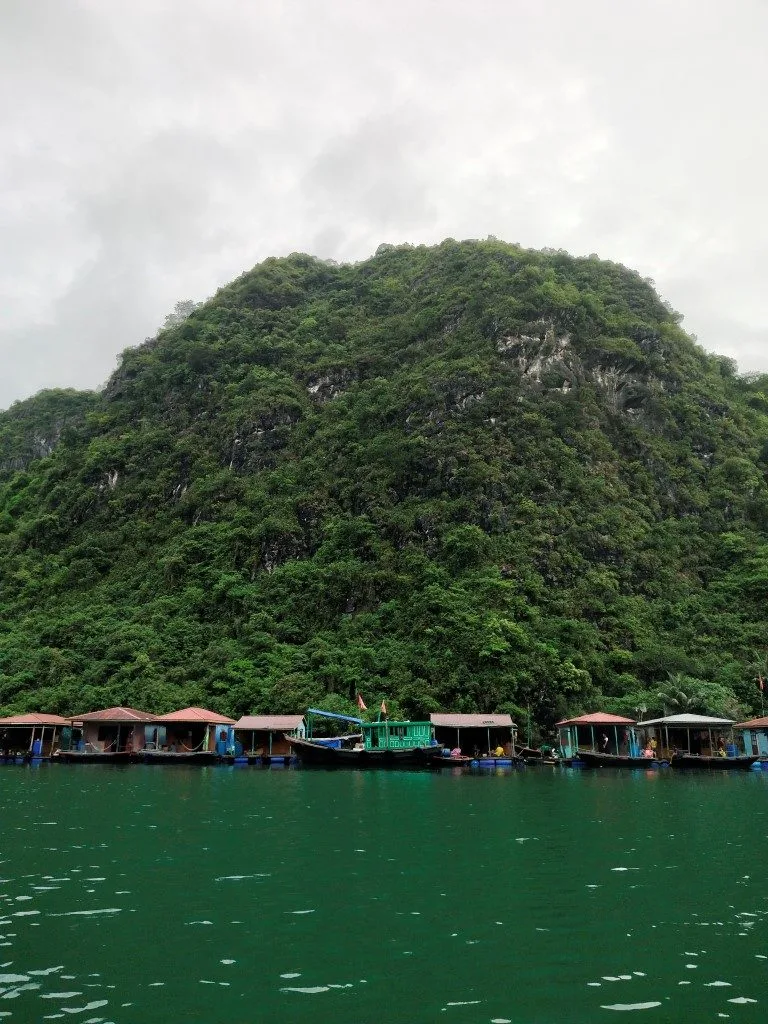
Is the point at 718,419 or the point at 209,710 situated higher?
the point at 718,419

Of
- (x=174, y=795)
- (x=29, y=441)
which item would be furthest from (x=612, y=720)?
(x=29, y=441)

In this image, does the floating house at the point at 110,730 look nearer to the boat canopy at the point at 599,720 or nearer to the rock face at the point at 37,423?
the boat canopy at the point at 599,720

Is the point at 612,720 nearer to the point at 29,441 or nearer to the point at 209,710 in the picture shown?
the point at 209,710

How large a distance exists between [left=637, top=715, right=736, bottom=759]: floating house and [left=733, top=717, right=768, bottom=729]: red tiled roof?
54 centimetres

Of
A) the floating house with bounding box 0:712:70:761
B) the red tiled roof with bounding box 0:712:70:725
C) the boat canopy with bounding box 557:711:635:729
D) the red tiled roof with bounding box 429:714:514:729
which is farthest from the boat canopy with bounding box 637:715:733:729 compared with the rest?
the floating house with bounding box 0:712:70:761

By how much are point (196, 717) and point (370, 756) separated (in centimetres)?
1123

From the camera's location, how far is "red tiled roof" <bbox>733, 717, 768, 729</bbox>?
1757 inches

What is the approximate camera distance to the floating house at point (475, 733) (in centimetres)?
4506

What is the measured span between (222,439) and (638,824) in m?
63.1

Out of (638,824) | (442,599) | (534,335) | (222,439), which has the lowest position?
(638,824)

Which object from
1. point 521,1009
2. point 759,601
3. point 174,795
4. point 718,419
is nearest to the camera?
point 521,1009

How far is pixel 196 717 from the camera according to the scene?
46.5 m

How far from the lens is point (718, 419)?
2891 inches

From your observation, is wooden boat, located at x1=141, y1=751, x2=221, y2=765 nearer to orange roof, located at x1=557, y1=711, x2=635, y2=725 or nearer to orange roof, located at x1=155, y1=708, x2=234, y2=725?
orange roof, located at x1=155, y1=708, x2=234, y2=725
